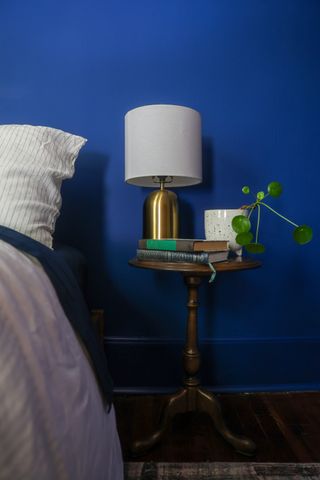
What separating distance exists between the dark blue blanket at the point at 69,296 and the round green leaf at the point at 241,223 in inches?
19.4

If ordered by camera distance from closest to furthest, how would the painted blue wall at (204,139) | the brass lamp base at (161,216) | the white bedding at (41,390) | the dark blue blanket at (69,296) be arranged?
the white bedding at (41,390)
the dark blue blanket at (69,296)
the brass lamp base at (161,216)
the painted blue wall at (204,139)

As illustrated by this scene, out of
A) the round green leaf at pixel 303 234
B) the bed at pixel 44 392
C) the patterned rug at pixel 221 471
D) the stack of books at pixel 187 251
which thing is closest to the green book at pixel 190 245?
the stack of books at pixel 187 251

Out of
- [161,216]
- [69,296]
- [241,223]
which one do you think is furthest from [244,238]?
[69,296]

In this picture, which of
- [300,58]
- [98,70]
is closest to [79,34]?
[98,70]

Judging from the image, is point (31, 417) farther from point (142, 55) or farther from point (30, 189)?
point (142, 55)

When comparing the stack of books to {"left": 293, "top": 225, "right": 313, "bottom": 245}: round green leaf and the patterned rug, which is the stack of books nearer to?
{"left": 293, "top": 225, "right": 313, "bottom": 245}: round green leaf

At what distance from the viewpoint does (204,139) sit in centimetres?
129

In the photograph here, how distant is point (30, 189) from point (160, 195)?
1.43 feet

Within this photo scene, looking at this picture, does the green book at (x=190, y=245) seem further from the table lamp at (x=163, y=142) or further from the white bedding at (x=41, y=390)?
the white bedding at (x=41, y=390)

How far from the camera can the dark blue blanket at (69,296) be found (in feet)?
1.82

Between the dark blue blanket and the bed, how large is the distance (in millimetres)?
11

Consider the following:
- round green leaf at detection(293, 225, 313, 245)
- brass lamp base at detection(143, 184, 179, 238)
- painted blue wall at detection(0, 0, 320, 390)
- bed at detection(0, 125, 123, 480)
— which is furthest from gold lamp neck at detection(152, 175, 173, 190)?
bed at detection(0, 125, 123, 480)

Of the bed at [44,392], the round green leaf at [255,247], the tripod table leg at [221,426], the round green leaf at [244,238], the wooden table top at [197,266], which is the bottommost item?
the tripod table leg at [221,426]

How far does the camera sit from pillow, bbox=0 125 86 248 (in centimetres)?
77
